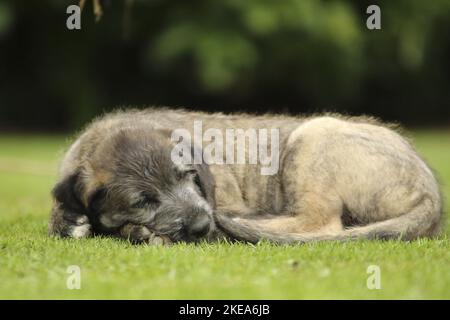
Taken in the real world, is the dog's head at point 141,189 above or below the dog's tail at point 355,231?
above

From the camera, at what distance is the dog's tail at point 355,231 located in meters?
6.45

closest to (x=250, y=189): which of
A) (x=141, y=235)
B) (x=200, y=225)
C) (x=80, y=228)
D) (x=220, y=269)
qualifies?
(x=200, y=225)

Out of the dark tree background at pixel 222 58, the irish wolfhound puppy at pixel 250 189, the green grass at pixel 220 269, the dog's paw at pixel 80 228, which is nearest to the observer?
the green grass at pixel 220 269

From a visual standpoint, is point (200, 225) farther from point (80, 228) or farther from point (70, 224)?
point (70, 224)

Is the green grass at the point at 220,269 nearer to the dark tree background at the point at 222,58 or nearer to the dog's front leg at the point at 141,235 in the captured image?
the dog's front leg at the point at 141,235

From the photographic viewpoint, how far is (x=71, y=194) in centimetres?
699

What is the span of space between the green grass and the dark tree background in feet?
55.0

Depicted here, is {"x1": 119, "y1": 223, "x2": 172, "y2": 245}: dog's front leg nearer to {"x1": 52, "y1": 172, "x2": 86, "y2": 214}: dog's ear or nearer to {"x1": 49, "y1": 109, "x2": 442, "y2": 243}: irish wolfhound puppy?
{"x1": 49, "y1": 109, "x2": 442, "y2": 243}: irish wolfhound puppy

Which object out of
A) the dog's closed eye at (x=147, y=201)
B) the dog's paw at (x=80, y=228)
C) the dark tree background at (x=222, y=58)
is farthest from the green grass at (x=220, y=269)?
the dark tree background at (x=222, y=58)

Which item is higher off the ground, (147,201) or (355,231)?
(147,201)

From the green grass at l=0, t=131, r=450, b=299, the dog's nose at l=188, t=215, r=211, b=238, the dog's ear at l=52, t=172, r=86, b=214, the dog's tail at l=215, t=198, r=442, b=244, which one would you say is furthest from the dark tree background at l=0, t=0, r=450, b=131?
the green grass at l=0, t=131, r=450, b=299

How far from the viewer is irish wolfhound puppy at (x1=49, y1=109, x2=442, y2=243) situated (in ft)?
21.5

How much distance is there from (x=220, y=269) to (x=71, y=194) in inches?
85.9
